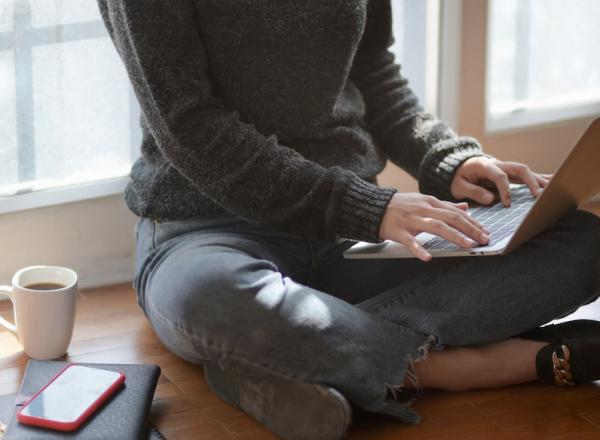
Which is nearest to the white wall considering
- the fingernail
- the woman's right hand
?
the woman's right hand

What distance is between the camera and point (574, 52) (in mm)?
2545

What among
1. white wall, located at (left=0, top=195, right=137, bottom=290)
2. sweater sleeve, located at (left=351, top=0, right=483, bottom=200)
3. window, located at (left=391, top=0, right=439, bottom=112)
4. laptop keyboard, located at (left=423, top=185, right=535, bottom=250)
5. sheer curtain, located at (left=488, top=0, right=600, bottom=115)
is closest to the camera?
laptop keyboard, located at (left=423, top=185, right=535, bottom=250)

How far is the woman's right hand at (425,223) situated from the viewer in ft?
4.83

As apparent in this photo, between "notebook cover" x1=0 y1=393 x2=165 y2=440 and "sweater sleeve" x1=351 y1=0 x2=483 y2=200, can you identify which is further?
"sweater sleeve" x1=351 y1=0 x2=483 y2=200

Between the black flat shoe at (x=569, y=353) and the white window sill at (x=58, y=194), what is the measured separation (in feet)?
2.70

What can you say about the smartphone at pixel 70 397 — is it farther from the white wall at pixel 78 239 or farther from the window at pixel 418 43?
the window at pixel 418 43

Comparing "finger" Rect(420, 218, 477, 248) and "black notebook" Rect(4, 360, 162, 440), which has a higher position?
"finger" Rect(420, 218, 477, 248)

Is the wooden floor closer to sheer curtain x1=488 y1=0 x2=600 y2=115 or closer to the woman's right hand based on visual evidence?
the woman's right hand

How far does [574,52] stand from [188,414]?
4.61 ft

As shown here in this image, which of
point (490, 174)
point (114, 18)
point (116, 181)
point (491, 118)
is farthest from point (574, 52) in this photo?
point (114, 18)

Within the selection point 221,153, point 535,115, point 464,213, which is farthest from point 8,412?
point 535,115

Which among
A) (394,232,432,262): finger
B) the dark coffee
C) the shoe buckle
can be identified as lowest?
the shoe buckle

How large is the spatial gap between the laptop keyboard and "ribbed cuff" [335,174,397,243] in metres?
0.08

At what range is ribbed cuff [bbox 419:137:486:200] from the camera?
5.77ft
